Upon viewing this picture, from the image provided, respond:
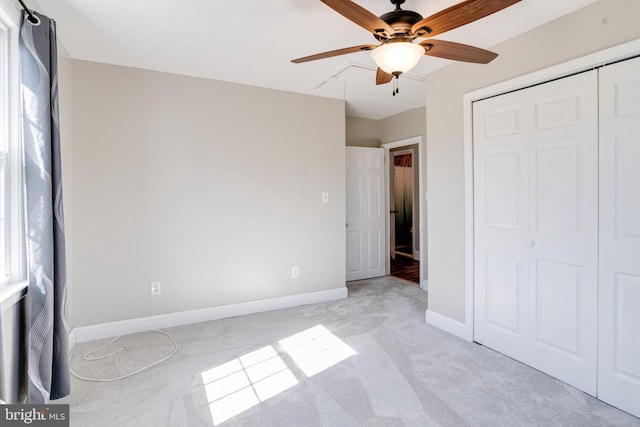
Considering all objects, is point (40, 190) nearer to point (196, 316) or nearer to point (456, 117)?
point (196, 316)

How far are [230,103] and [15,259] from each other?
2.32 m

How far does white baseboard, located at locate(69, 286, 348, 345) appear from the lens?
2990 mm

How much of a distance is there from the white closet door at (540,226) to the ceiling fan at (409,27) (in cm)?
78

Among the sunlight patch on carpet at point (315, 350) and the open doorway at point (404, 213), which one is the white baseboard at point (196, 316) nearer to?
the sunlight patch on carpet at point (315, 350)

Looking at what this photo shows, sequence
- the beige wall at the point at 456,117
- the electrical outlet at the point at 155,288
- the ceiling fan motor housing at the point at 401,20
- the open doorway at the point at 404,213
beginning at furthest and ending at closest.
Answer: the open doorway at the point at 404,213, the electrical outlet at the point at 155,288, the beige wall at the point at 456,117, the ceiling fan motor housing at the point at 401,20

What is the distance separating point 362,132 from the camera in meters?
5.13

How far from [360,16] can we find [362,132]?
3.62 m

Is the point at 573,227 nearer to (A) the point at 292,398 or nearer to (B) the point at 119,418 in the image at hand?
(A) the point at 292,398

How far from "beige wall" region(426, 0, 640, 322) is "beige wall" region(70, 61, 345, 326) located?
1.26 meters

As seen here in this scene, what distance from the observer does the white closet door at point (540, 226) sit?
7.06 feet

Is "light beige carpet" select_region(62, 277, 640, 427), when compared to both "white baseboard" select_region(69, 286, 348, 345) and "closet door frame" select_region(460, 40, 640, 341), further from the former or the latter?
"closet door frame" select_region(460, 40, 640, 341)

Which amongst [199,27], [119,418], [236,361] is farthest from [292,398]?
[199,27]

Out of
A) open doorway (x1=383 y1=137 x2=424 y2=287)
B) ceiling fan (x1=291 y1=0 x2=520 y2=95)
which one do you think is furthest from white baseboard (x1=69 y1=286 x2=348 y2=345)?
ceiling fan (x1=291 y1=0 x2=520 y2=95)
